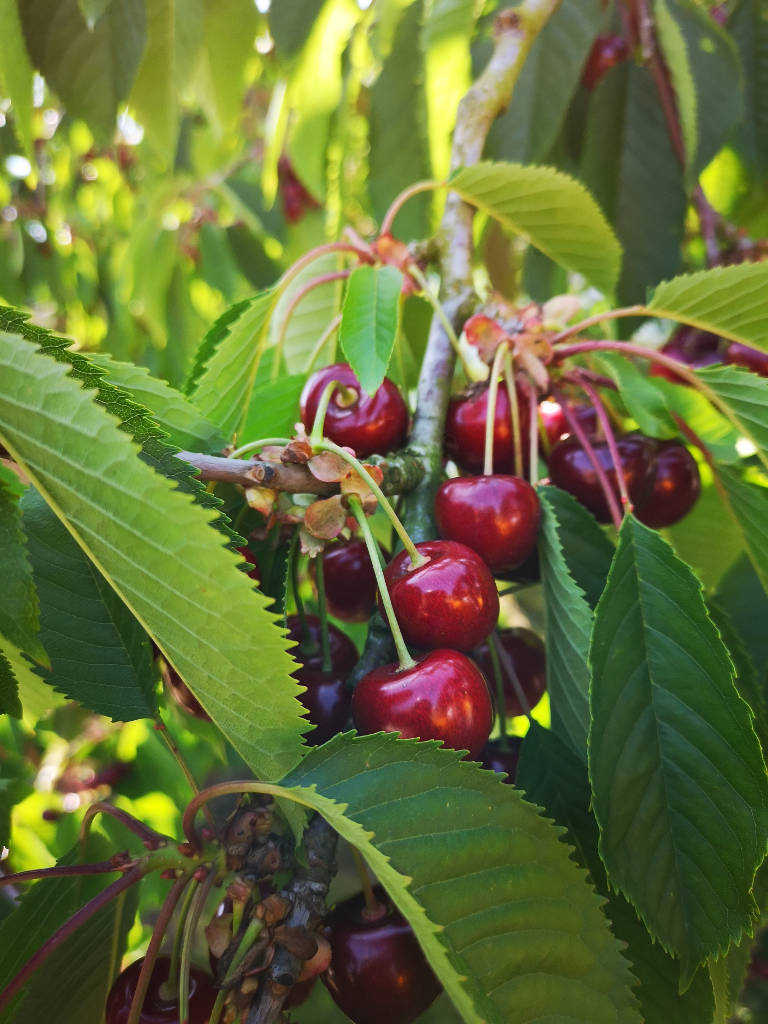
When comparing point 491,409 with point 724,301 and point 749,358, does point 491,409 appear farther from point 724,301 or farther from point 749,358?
point 749,358

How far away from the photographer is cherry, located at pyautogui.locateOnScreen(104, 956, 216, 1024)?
0.62 meters

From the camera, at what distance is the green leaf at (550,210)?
0.88 metres

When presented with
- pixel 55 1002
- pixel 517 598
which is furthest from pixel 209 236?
pixel 55 1002

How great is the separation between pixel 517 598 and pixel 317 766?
1.44 m

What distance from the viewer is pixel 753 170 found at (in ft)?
4.81

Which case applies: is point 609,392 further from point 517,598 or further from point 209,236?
point 209,236

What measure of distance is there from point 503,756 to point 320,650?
20 centimetres

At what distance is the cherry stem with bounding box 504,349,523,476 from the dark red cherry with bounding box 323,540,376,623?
0.18 metres

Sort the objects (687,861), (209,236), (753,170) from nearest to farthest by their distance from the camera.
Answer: (687,861) < (753,170) < (209,236)

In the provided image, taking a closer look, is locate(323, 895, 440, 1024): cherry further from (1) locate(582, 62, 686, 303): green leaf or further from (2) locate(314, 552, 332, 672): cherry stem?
(1) locate(582, 62, 686, 303): green leaf

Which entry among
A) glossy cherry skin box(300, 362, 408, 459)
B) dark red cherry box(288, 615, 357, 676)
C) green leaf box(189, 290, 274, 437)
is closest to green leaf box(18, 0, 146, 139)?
green leaf box(189, 290, 274, 437)

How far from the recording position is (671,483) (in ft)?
2.86

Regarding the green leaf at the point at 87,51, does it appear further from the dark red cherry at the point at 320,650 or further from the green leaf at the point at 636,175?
the green leaf at the point at 636,175

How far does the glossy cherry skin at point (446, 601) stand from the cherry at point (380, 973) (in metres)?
0.23
